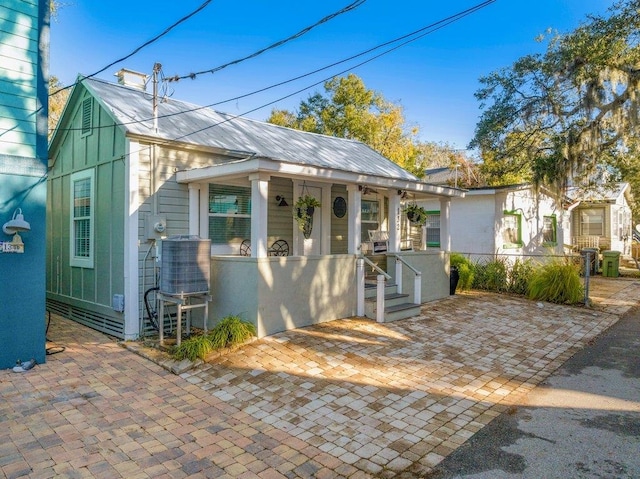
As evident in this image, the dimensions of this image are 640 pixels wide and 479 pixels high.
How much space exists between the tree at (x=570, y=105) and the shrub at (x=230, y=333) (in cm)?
1036

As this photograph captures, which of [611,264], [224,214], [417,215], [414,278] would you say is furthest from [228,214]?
[611,264]

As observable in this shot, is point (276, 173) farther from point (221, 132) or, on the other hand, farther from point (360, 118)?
point (360, 118)

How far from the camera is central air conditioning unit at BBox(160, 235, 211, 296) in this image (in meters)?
6.03

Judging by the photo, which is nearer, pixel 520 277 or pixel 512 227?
pixel 520 277

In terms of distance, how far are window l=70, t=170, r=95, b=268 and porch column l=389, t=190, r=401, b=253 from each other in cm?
564

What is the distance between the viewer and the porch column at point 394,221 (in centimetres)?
867

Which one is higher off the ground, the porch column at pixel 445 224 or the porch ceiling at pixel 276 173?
the porch ceiling at pixel 276 173

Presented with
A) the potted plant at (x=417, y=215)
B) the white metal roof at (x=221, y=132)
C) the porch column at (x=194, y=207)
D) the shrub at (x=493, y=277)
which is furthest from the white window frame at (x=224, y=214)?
the shrub at (x=493, y=277)

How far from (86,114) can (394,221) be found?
6.25 m

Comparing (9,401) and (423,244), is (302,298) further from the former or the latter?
(423,244)

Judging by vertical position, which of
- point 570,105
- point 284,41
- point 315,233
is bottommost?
point 315,233

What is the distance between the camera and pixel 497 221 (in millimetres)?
13820

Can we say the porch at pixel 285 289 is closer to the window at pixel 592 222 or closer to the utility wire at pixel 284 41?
the utility wire at pixel 284 41

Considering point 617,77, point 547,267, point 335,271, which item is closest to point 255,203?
point 335,271
